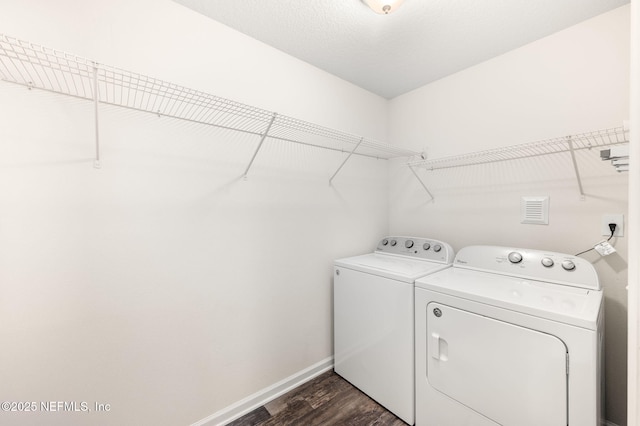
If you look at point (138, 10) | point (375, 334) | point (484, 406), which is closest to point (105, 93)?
point (138, 10)

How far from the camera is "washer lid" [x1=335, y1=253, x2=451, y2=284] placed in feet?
5.26

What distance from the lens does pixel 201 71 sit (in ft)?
4.88

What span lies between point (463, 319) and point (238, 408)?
1475 millimetres

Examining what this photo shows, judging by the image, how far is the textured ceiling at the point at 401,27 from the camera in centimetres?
141

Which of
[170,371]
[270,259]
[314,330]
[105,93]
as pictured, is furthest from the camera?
[314,330]

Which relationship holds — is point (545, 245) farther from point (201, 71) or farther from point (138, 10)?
point (138, 10)

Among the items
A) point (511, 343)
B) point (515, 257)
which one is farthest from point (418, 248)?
point (511, 343)

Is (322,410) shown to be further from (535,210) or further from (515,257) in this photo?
(535,210)

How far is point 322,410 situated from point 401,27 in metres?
2.50

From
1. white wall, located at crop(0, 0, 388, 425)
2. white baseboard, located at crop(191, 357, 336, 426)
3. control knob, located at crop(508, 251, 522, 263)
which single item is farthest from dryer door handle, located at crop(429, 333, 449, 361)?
white baseboard, located at crop(191, 357, 336, 426)

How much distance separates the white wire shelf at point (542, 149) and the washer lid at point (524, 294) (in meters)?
0.66

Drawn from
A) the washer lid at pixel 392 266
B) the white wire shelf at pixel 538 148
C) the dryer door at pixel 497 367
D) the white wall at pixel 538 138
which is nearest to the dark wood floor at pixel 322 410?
the dryer door at pixel 497 367

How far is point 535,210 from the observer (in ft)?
5.55

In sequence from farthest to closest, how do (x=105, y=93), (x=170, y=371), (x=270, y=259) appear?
(x=270, y=259) < (x=170, y=371) < (x=105, y=93)
